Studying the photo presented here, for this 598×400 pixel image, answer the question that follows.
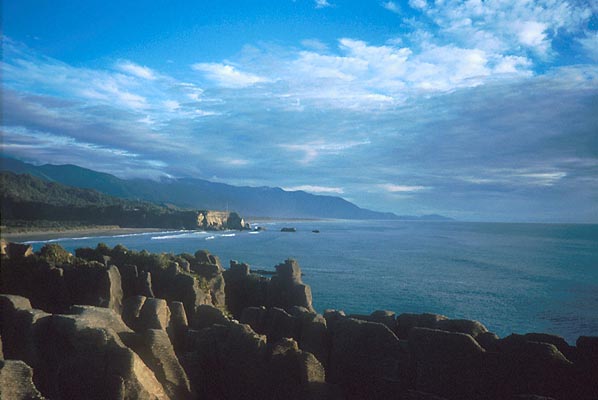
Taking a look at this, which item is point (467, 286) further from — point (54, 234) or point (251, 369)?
point (54, 234)

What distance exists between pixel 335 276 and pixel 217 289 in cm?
4388

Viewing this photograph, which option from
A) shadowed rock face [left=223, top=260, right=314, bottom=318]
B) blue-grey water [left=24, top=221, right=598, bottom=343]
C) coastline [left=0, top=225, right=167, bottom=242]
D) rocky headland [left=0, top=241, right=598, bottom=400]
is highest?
rocky headland [left=0, top=241, right=598, bottom=400]

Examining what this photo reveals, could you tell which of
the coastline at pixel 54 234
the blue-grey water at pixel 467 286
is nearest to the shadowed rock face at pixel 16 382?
the blue-grey water at pixel 467 286

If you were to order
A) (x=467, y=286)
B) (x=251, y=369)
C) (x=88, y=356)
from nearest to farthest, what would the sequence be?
1. (x=88, y=356)
2. (x=251, y=369)
3. (x=467, y=286)

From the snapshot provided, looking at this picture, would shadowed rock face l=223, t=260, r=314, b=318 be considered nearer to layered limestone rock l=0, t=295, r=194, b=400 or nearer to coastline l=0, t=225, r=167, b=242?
layered limestone rock l=0, t=295, r=194, b=400

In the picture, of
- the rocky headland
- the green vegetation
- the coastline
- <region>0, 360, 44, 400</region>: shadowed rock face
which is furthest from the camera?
the green vegetation

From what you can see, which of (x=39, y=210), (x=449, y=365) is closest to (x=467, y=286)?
(x=449, y=365)

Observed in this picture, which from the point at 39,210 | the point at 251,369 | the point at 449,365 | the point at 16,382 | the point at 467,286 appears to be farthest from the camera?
the point at 39,210

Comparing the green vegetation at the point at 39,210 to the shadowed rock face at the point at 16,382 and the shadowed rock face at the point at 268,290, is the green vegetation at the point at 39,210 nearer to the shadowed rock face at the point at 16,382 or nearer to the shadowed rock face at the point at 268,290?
the shadowed rock face at the point at 268,290

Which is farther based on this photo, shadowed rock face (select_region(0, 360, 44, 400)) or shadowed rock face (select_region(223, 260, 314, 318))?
shadowed rock face (select_region(223, 260, 314, 318))

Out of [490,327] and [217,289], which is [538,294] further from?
[217,289]

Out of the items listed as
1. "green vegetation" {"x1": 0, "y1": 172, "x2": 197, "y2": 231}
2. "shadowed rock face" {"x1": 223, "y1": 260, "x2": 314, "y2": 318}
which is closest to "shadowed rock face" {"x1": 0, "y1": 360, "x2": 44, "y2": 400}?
"shadowed rock face" {"x1": 223, "y1": 260, "x2": 314, "y2": 318}

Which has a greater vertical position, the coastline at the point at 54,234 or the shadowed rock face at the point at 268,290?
the shadowed rock face at the point at 268,290

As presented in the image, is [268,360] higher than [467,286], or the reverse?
[268,360]
